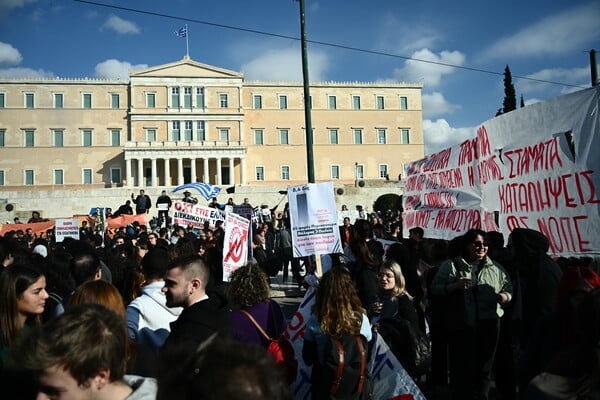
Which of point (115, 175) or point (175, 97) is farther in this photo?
point (175, 97)

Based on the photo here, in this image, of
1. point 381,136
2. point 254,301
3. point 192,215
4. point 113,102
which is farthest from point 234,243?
point 381,136

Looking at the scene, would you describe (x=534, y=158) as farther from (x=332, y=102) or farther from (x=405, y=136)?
(x=405, y=136)

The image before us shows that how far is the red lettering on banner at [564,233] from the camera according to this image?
3541 millimetres

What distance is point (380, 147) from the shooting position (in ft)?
184

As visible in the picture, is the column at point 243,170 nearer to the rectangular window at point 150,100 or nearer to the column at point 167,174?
the column at point 167,174

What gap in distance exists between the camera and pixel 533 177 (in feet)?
13.4

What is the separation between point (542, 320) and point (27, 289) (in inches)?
105

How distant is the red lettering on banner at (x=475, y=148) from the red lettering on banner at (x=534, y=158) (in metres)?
0.43

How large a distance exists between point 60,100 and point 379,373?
54.3 meters

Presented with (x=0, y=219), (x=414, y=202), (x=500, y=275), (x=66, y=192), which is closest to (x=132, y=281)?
(x=500, y=275)

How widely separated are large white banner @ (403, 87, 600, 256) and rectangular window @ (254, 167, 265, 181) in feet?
155

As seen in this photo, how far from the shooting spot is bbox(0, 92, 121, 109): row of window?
49.3 meters

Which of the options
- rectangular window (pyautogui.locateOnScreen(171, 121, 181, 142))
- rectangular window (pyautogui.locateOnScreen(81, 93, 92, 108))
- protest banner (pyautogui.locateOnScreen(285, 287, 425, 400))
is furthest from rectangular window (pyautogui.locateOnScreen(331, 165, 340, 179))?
protest banner (pyautogui.locateOnScreen(285, 287, 425, 400))

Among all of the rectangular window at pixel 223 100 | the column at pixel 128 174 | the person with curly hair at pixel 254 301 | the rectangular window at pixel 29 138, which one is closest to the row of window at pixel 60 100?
the rectangular window at pixel 29 138
